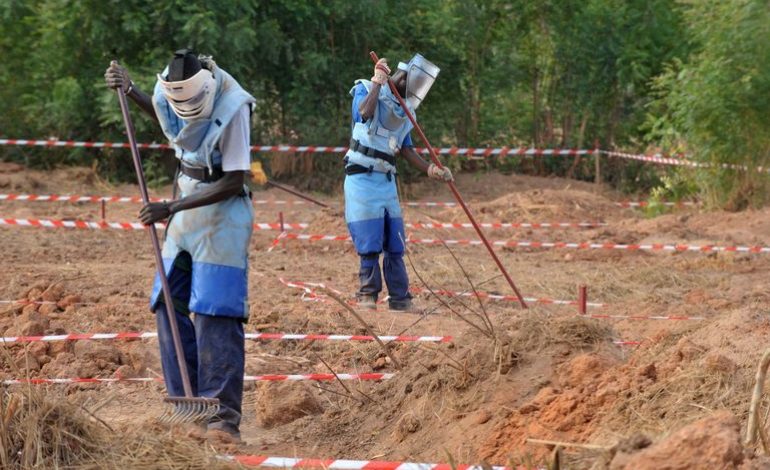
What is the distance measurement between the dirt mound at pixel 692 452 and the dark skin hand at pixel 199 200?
244 cm

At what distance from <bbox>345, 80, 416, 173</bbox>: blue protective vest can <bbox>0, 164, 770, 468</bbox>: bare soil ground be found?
1.14 m

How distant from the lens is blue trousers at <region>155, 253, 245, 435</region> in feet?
18.8

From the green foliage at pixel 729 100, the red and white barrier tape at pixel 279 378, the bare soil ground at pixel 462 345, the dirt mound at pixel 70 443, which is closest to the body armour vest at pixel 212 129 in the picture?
the bare soil ground at pixel 462 345

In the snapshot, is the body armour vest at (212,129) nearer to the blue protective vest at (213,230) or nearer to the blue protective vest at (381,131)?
the blue protective vest at (213,230)

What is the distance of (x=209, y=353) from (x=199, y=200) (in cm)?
75

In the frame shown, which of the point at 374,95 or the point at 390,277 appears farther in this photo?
the point at 390,277

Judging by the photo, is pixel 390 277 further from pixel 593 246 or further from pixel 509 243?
pixel 509 243

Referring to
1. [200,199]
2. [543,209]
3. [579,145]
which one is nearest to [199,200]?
[200,199]

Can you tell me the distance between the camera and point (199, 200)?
5562mm

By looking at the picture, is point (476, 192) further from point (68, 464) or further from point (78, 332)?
point (68, 464)

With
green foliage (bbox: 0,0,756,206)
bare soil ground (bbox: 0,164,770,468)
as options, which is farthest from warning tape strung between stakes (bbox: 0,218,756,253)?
green foliage (bbox: 0,0,756,206)

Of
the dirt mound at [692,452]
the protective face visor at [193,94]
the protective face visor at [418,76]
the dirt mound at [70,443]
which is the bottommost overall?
the dirt mound at [70,443]

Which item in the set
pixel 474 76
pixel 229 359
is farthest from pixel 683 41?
pixel 229 359

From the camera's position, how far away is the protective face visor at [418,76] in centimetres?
860
